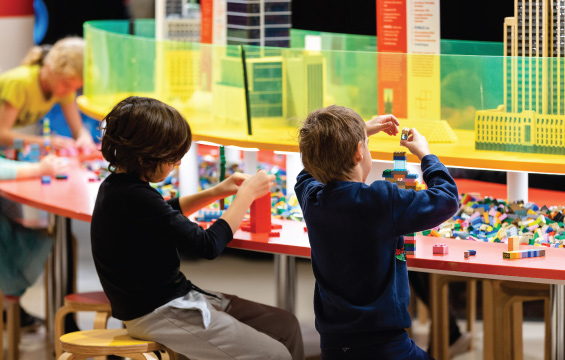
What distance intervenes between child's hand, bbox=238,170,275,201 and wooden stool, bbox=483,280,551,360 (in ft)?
2.79

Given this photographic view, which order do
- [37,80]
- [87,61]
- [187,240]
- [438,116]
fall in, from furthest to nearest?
[37,80], [87,61], [438,116], [187,240]

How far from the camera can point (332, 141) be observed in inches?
100

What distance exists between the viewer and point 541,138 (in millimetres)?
3225

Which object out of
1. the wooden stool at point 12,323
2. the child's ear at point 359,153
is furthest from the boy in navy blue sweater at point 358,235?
the wooden stool at point 12,323

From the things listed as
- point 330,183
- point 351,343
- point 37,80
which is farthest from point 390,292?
point 37,80

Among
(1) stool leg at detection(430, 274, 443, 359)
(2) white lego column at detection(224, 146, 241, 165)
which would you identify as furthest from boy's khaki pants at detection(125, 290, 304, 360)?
(2) white lego column at detection(224, 146, 241, 165)

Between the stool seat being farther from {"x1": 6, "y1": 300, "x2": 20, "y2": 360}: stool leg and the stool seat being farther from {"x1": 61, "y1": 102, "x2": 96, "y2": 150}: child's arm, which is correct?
{"x1": 61, "y1": 102, "x2": 96, "y2": 150}: child's arm

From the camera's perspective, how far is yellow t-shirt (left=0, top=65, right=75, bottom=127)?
5.38m

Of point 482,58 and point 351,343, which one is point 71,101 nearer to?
point 482,58

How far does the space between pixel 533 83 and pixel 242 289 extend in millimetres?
2932

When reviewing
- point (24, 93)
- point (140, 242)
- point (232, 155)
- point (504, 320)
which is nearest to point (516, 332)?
point (504, 320)

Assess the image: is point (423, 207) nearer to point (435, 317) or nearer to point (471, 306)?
point (435, 317)

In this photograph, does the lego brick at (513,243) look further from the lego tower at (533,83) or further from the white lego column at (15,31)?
the white lego column at (15,31)

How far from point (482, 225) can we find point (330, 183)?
0.86m
